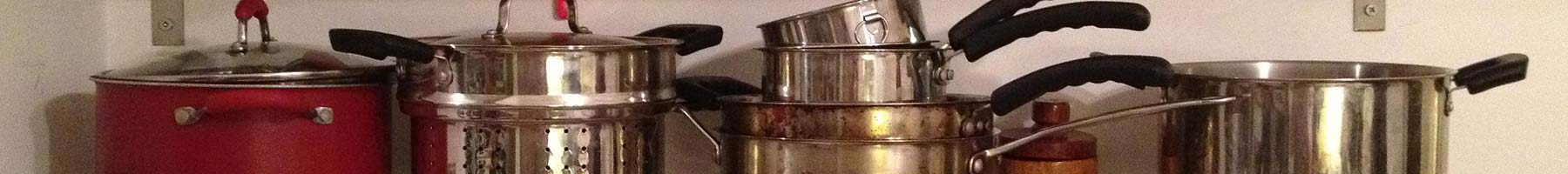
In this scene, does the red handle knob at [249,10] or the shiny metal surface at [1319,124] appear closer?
the shiny metal surface at [1319,124]

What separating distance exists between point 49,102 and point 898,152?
0.59 m

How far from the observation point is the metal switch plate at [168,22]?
1.05 meters

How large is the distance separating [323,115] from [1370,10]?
2.20 ft

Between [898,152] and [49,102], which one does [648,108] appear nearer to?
[898,152]

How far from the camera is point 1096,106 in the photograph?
1024mm

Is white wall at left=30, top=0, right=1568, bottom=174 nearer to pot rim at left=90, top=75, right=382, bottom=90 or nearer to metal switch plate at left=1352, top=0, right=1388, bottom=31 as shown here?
metal switch plate at left=1352, top=0, right=1388, bottom=31

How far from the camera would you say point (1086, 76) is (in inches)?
31.2

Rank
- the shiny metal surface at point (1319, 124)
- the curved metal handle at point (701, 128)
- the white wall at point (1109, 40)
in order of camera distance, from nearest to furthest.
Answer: the shiny metal surface at point (1319, 124) → the curved metal handle at point (701, 128) → the white wall at point (1109, 40)

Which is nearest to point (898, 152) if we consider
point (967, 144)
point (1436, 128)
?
point (967, 144)

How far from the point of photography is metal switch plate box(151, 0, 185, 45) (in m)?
1.05

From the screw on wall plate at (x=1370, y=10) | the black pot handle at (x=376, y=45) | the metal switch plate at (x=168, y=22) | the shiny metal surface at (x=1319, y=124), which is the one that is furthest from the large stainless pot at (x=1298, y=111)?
the metal switch plate at (x=168, y=22)

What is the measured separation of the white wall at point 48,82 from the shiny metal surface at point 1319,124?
71 centimetres

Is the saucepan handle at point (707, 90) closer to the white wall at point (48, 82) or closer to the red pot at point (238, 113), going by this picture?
the red pot at point (238, 113)

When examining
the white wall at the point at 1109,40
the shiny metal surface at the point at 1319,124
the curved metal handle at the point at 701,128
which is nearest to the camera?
the shiny metal surface at the point at 1319,124
